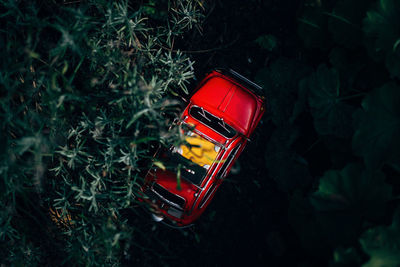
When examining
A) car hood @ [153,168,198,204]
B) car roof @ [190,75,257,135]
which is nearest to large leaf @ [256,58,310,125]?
car roof @ [190,75,257,135]

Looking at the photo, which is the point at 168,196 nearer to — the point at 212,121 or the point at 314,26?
the point at 212,121

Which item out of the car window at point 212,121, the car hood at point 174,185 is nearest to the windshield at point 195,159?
the car hood at point 174,185

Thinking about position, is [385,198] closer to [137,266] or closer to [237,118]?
[237,118]

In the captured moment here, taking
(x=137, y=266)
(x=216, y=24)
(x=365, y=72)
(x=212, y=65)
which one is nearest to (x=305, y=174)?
(x=365, y=72)

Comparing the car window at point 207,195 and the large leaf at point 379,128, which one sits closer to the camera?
the large leaf at point 379,128

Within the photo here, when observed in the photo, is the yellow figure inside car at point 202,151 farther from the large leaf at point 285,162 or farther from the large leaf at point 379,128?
the large leaf at point 379,128

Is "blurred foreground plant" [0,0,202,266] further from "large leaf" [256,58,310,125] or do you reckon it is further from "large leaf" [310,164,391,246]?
"large leaf" [310,164,391,246]

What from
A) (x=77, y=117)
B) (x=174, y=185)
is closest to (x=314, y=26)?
(x=174, y=185)
